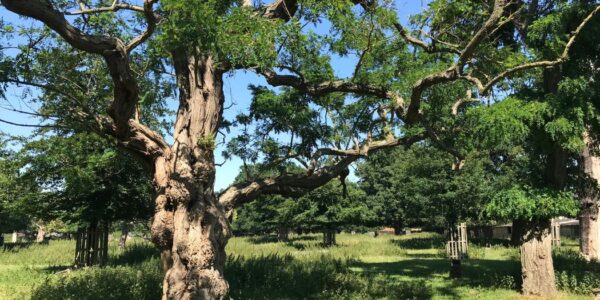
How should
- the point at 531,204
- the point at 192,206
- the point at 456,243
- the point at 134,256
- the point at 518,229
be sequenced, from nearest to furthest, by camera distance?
1. the point at 192,206
2. the point at 531,204
3. the point at 518,229
4. the point at 456,243
5. the point at 134,256

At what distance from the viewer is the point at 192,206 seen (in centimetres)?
858

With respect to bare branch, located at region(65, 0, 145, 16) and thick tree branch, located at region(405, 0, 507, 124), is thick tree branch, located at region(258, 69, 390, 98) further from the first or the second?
bare branch, located at region(65, 0, 145, 16)

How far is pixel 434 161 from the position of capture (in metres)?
24.8

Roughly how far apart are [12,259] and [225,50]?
2281cm

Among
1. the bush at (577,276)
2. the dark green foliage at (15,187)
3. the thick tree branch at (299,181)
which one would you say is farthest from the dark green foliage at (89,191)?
the bush at (577,276)

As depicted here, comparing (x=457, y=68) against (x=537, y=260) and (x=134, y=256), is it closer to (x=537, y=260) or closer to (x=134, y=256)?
(x=537, y=260)

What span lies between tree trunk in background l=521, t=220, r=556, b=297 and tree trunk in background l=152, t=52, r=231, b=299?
346 inches

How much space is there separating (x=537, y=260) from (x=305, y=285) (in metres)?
6.43

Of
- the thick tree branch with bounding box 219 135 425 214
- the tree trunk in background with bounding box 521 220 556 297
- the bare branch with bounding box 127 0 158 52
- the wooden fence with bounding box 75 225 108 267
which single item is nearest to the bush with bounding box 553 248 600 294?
the tree trunk in background with bounding box 521 220 556 297

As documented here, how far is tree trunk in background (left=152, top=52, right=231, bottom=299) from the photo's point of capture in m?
8.20

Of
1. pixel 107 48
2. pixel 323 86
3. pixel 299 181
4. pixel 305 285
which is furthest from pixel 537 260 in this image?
pixel 107 48

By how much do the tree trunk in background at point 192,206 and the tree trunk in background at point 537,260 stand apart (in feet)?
28.8

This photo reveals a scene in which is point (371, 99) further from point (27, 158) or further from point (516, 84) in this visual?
point (27, 158)

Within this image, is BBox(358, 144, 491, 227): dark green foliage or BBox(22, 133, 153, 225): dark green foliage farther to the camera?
BBox(358, 144, 491, 227): dark green foliage
